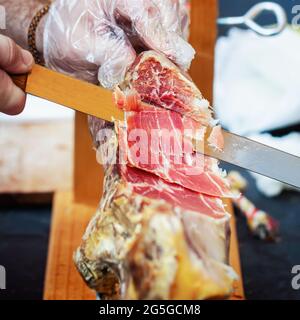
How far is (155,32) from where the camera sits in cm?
151

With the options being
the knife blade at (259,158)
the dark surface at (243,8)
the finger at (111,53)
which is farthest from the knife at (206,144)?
the dark surface at (243,8)

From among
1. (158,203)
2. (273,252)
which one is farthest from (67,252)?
(158,203)

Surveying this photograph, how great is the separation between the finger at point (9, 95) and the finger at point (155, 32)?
290 mm

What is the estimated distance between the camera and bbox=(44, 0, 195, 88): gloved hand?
1.51 m

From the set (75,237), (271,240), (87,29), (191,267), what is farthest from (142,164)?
(271,240)

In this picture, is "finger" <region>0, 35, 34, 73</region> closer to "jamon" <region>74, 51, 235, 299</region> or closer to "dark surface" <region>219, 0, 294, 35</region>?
"jamon" <region>74, 51, 235, 299</region>

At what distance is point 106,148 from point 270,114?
1.42 meters

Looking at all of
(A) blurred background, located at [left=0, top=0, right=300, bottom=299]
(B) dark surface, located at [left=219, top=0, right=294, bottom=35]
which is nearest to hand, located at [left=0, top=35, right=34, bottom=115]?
(A) blurred background, located at [left=0, top=0, right=300, bottom=299]

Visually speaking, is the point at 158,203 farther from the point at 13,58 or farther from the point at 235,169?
the point at 235,169

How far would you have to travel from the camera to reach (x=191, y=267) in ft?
3.72

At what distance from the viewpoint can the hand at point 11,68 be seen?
1438mm

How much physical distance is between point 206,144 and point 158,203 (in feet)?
0.75

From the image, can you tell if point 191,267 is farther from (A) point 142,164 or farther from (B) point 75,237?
(B) point 75,237

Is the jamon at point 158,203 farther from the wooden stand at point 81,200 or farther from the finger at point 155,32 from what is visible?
the wooden stand at point 81,200
